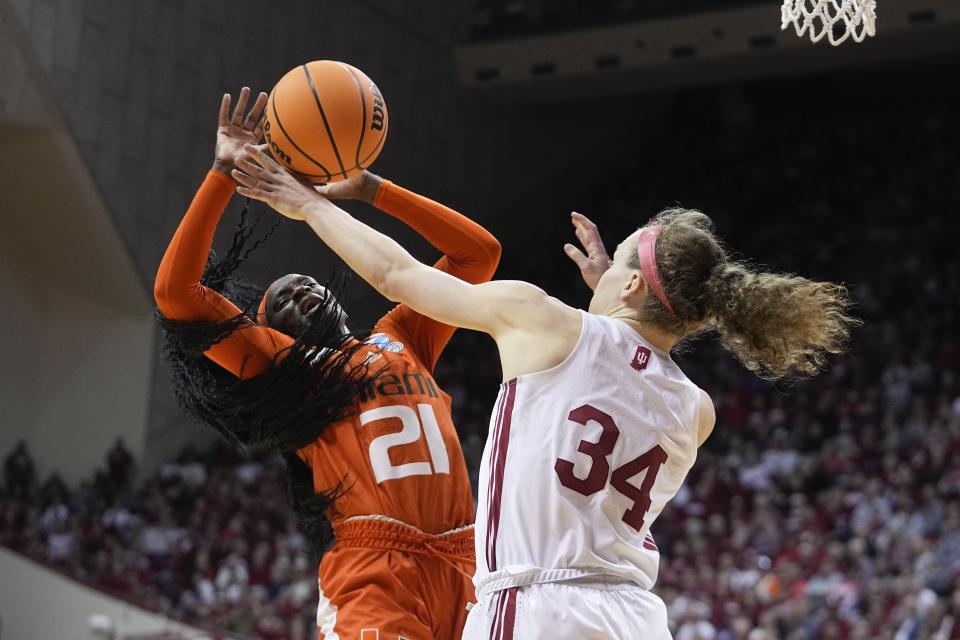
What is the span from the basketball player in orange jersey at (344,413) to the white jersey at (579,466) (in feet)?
1.92

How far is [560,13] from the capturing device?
17.4 meters

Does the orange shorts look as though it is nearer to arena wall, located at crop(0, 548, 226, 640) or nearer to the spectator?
arena wall, located at crop(0, 548, 226, 640)

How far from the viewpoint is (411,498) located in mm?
3035

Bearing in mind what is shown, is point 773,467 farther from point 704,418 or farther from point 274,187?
point 274,187

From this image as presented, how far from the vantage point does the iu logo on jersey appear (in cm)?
247

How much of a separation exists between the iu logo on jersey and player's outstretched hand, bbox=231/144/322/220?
724 mm

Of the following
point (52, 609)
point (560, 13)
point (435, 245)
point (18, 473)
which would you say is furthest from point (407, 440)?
point (560, 13)

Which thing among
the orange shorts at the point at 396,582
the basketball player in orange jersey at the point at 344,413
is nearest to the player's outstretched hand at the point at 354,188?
the basketball player in orange jersey at the point at 344,413

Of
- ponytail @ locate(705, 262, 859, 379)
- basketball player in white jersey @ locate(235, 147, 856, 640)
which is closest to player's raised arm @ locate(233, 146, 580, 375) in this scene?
basketball player in white jersey @ locate(235, 147, 856, 640)

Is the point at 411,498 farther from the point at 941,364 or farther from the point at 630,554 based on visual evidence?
the point at 941,364

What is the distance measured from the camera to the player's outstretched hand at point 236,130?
9.51ft

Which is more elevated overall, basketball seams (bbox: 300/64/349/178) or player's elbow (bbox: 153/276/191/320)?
basketball seams (bbox: 300/64/349/178)

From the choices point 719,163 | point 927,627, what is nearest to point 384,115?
point 927,627

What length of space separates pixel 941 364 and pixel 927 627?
16.5 feet
